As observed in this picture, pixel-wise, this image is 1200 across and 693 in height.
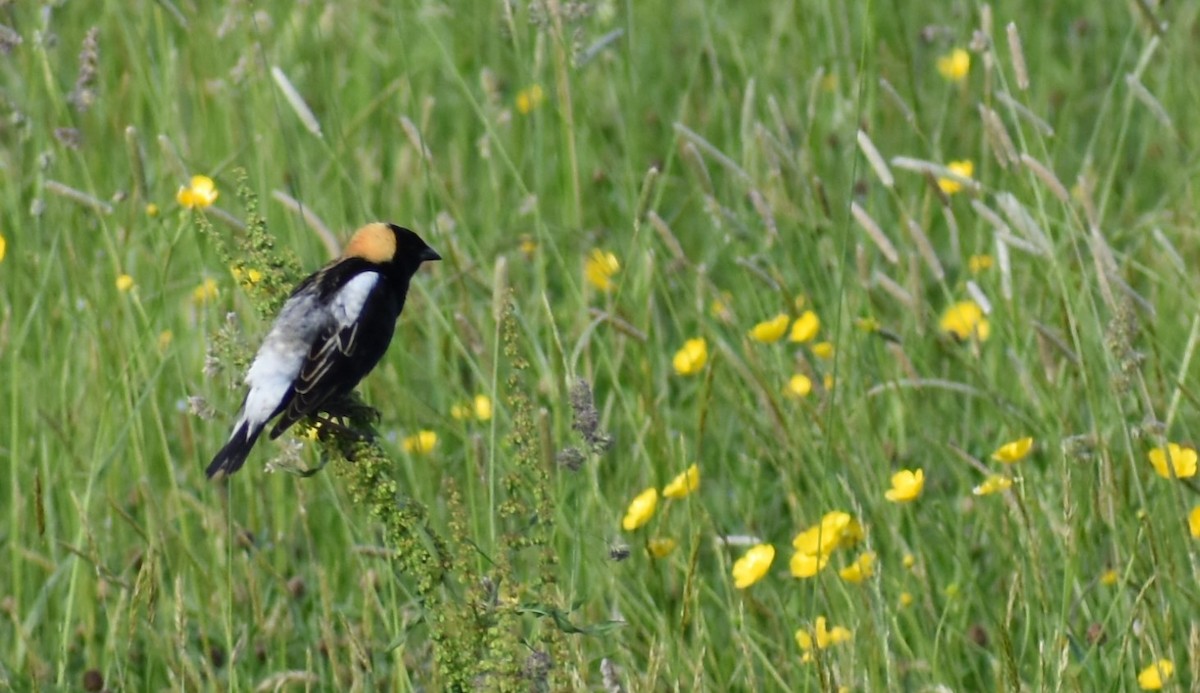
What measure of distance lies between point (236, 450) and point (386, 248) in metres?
0.54

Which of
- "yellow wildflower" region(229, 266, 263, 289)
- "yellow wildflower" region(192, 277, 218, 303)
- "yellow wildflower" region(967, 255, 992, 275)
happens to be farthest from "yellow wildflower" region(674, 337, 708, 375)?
"yellow wildflower" region(229, 266, 263, 289)

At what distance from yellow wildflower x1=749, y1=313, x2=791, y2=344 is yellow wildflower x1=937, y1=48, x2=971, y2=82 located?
1313 mm

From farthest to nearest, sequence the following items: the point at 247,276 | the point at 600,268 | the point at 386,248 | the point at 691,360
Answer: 1. the point at 600,268
2. the point at 691,360
3. the point at 386,248
4. the point at 247,276

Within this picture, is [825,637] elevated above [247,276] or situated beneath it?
situated beneath

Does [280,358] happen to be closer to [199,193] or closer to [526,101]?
[199,193]

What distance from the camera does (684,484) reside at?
250 centimetres

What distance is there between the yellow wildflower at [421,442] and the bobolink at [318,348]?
0.82 ft

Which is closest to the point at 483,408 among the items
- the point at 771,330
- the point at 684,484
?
the point at 771,330

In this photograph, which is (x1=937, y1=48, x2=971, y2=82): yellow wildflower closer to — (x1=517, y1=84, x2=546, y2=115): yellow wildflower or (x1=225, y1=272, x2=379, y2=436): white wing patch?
(x1=517, y1=84, x2=546, y2=115): yellow wildflower

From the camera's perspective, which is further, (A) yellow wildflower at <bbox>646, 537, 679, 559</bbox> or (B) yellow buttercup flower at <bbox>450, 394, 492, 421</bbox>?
(B) yellow buttercup flower at <bbox>450, 394, 492, 421</bbox>

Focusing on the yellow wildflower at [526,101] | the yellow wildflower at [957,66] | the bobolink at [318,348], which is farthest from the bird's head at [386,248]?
the yellow wildflower at [957,66]

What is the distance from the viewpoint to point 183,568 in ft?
9.09

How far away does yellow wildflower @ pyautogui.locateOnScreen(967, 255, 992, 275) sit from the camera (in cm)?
339

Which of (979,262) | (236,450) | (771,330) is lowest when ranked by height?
(979,262)
